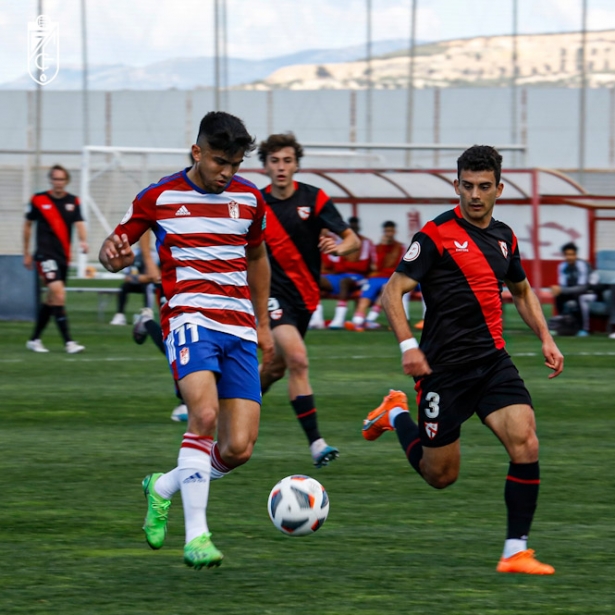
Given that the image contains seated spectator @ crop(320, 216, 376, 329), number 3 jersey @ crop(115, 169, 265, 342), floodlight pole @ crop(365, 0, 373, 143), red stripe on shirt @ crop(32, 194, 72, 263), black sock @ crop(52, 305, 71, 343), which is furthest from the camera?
floodlight pole @ crop(365, 0, 373, 143)

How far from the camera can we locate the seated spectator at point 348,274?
18.7m

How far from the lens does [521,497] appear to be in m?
5.06

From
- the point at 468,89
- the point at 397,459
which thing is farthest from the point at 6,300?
the point at 468,89

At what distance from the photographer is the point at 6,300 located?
18797 millimetres

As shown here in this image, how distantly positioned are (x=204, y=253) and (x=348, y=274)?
45.4 feet

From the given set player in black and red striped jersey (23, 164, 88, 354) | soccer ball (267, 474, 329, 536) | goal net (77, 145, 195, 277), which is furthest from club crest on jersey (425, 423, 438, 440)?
goal net (77, 145, 195, 277)

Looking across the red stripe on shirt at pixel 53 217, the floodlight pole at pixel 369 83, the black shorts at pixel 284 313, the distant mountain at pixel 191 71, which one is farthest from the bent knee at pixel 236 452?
the floodlight pole at pixel 369 83

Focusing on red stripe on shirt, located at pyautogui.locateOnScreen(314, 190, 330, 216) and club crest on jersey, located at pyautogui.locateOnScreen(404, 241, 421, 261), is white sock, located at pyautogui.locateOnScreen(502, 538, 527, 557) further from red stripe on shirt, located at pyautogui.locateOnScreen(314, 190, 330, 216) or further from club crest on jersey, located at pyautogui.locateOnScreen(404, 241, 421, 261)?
red stripe on shirt, located at pyautogui.locateOnScreen(314, 190, 330, 216)

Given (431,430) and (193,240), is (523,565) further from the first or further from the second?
(193,240)

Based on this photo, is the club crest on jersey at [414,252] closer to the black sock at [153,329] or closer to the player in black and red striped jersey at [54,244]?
the black sock at [153,329]

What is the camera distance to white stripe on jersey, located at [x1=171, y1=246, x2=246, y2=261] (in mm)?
5293

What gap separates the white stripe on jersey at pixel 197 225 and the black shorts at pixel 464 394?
3.39ft

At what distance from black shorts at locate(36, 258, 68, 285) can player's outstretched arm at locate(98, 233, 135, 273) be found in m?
9.08

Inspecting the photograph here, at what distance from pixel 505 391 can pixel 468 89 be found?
33.0 meters
